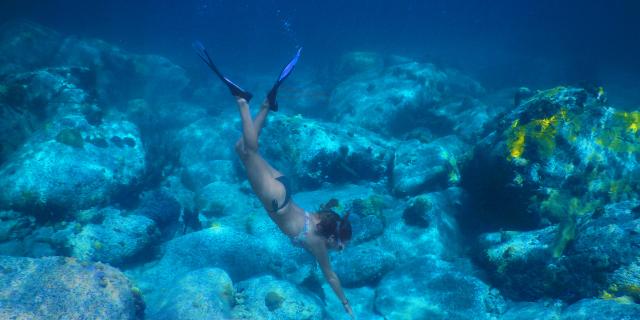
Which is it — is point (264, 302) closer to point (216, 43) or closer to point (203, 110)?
point (203, 110)

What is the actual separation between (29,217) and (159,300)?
5.38 metres

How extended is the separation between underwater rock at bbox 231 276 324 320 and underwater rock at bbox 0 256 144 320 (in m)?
1.96

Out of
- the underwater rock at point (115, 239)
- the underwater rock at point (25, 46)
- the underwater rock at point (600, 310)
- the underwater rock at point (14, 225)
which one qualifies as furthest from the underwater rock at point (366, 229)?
the underwater rock at point (25, 46)

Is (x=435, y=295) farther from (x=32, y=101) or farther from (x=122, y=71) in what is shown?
(x=122, y=71)

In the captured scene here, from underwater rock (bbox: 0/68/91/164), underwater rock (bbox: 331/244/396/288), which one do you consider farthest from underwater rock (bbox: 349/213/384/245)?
underwater rock (bbox: 0/68/91/164)

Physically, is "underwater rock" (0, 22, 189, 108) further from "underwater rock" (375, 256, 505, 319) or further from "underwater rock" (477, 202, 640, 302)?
"underwater rock" (477, 202, 640, 302)

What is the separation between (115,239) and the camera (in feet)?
27.7

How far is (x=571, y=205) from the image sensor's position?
724 centimetres

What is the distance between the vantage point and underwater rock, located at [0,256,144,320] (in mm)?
4820

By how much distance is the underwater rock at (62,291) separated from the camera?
482 centimetres

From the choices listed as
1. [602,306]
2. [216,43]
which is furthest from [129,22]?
[602,306]

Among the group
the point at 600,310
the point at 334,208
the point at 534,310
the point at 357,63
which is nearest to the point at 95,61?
the point at 357,63

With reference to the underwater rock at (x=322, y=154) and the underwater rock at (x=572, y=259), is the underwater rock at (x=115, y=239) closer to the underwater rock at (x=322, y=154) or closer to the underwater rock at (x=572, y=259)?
the underwater rock at (x=322, y=154)

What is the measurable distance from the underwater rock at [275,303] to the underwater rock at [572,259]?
404cm
